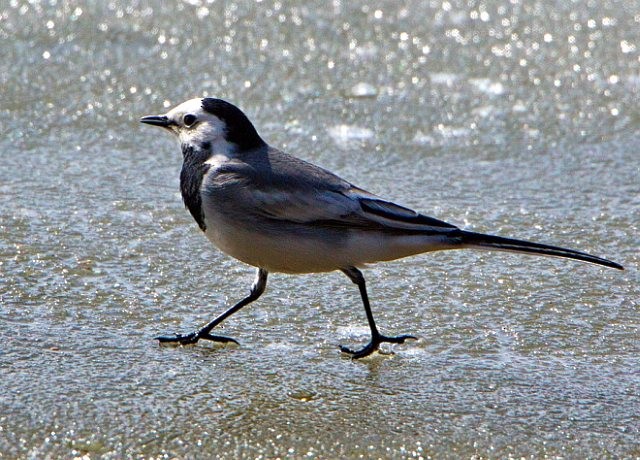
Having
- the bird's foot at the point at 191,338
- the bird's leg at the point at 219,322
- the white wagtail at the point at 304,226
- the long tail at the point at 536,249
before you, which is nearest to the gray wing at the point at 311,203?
the white wagtail at the point at 304,226

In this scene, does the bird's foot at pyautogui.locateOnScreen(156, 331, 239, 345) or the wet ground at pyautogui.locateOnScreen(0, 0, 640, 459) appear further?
the bird's foot at pyautogui.locateOnScreen(156, 331, 239, 345)

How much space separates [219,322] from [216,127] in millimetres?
804

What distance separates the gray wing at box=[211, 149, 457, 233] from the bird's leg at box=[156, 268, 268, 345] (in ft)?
0.99

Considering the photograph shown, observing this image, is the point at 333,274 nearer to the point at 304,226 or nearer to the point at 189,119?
the point at 304,226

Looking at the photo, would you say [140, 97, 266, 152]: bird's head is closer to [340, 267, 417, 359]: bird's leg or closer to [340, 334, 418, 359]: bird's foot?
[340, 267, 417, 359]: bird's leg

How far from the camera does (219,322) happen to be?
4.34 metres

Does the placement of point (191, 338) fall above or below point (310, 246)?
below

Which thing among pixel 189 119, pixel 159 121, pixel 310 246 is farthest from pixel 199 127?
pixel 310 246

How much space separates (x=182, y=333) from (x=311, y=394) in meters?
0.72

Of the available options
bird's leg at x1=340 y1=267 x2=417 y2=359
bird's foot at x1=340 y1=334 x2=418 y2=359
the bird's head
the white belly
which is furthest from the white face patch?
bird's foot at x1=340 y1=334 x2=418 y2=359

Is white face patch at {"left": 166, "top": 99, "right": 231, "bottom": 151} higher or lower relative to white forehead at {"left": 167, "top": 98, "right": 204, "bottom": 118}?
lower

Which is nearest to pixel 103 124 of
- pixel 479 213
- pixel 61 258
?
pixel 61 258

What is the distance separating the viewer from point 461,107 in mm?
6484

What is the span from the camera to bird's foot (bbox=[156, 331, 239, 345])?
4141 mm
